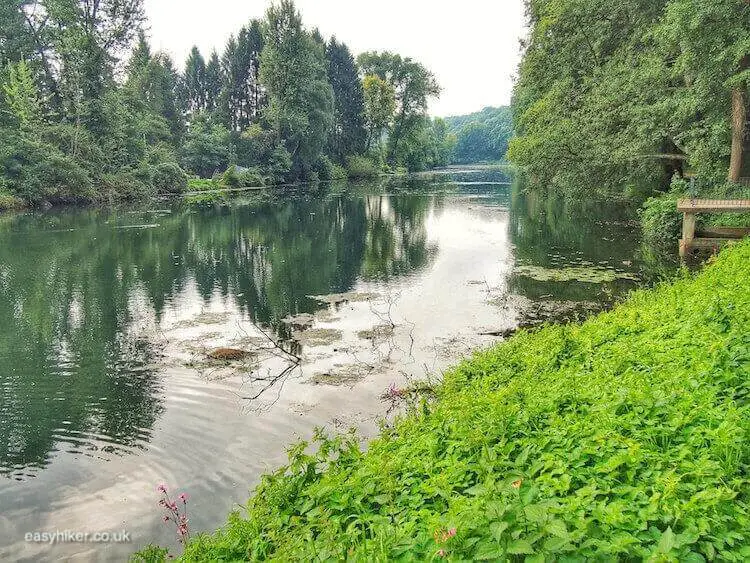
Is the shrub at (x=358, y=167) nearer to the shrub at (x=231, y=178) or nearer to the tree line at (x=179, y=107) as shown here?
the tree line at (x=179, y=107)

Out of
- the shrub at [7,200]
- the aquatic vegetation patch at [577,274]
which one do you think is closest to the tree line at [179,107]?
the shrub at [7,200]

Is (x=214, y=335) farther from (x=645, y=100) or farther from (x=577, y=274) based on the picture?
(x=645, y=100)

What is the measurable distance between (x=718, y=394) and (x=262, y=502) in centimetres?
471

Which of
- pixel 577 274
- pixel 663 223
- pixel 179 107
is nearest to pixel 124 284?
pixel 577 274

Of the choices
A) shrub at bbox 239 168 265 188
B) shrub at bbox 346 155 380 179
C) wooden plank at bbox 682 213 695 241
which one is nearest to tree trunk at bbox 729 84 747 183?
wooden plank at bbox 682 213 695 241

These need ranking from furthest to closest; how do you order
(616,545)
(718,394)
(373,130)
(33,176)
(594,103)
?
(373,130), (33,176), (594,103), (718,394), (616,545)

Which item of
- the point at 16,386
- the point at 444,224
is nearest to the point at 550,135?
the point at 444,224

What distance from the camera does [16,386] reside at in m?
10.8

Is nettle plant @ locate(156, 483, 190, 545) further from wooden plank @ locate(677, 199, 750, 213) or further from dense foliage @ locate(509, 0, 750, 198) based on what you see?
dense foliage @ locate(509, 0, 750, 198)

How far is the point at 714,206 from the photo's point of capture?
17.2 m

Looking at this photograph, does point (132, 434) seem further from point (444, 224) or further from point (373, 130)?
point (373, 130)

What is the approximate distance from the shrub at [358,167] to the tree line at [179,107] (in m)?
0.18

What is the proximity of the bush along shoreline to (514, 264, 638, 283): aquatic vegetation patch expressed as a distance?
1044 cm

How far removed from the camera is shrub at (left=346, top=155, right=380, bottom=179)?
81562 mm
